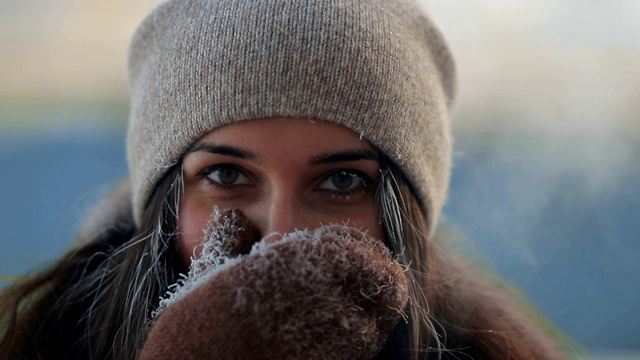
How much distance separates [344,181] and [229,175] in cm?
19

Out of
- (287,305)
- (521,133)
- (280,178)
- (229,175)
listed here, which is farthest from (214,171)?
(521,133)

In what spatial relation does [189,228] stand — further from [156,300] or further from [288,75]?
[288,75]

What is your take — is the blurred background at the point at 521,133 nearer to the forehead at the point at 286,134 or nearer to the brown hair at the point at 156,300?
the brown hair at the point at 156,300

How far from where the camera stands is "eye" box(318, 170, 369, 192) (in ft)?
3.34

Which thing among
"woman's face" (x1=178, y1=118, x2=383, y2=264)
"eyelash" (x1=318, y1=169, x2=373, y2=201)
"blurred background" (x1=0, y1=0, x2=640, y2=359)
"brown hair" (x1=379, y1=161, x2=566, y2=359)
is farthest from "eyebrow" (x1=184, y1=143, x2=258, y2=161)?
"blurred background" (x1=0, y1=0, x2=640, y2=359)

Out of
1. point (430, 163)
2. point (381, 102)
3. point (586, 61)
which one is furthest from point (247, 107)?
point (586, 61)

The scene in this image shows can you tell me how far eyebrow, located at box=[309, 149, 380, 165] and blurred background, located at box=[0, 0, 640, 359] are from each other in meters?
0.78

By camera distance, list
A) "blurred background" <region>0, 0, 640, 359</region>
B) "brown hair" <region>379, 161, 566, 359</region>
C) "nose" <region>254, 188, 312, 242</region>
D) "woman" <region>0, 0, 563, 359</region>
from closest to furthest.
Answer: "woman" <region>0, 0, 563, 359</region> → "nose" <region>254, 188, 312, 242</region> → "brown hair" <region>379, 161, 566, 359</region> → "blurred background" <region>0, 0, 640, 359</region>

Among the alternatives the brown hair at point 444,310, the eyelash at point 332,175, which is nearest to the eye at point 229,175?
the eyelash at point 332,175

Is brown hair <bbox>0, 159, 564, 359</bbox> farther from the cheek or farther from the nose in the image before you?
the nose

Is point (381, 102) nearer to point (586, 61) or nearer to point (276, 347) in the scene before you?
point (276, 347)

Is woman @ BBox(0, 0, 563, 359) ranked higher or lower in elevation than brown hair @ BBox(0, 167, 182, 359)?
higher

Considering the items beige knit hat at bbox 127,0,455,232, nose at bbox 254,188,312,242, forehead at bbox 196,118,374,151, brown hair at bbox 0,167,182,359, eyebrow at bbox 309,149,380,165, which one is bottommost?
brown hair at bbox 0,167,182,359

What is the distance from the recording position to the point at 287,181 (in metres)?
0.96
